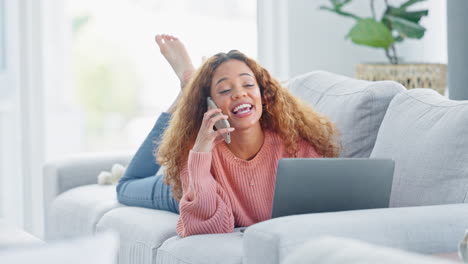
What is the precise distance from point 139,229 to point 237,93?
548mm

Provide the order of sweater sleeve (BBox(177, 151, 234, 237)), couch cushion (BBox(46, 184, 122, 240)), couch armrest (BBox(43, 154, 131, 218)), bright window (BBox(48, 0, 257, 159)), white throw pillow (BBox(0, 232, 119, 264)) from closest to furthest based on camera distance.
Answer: white throw pillow (BBox(0, 232, 119, 264)) < sweater sleeve (BBox(177, 151, 234, 237)) < couch cushion (BBox(46, 184, 122, 240)) < couch armrest (BBox(43, 154, 131, 218)) < bright window (BBox(48, 0, 257, 159))

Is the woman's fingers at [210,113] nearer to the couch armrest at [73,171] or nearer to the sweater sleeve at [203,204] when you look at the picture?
the sweater sleeve at [203,204]

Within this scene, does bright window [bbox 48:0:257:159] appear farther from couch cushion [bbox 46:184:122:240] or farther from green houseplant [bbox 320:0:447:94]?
couch cushion [bbox 46:184:122:240]

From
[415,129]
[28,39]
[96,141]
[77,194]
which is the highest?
[28,39]

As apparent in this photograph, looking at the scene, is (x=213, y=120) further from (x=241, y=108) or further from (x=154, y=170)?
(x=154, y=170)

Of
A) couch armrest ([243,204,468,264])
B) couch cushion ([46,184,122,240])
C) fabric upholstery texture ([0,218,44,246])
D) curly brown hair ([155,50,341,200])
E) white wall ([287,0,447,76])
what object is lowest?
couch cushion ([46,184,122,240])

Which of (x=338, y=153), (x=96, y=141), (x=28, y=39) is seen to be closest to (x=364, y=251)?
(x=338, y=153)

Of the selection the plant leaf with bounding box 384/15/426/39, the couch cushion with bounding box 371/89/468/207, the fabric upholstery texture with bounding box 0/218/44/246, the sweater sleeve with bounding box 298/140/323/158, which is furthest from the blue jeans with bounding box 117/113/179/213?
the plant leaf with bounding box 384/15/426/39

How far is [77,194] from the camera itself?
9.50ft

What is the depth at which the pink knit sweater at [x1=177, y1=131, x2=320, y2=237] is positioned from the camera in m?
1.96

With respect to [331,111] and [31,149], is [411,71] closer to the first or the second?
[331,111]

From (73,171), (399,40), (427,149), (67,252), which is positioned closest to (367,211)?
(427,149)

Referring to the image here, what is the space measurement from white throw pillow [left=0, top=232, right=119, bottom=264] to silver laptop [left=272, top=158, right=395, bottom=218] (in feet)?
3.44

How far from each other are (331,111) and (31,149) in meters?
2.15
